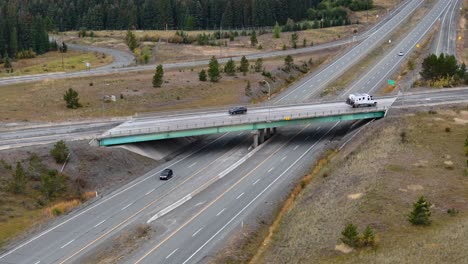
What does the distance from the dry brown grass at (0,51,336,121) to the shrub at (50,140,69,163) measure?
79.4 feet

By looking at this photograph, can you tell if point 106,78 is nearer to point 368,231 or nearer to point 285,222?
point 285,222

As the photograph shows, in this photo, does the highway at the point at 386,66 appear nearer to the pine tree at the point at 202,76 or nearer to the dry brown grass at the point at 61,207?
the pine tree at the point at 202,76

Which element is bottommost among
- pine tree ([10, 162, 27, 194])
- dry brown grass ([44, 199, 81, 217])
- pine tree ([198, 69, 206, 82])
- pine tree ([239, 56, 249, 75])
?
dry brown grass ([44, 199, 81, 217])

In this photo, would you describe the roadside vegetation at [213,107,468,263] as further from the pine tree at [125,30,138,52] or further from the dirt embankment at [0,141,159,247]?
the pine tree at [125,30,138,52]

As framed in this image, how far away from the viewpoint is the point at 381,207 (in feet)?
196

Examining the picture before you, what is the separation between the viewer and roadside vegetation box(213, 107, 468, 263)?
50.4m

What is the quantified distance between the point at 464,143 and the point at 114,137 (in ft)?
170

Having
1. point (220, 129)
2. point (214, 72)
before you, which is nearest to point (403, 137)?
point (220, 129)

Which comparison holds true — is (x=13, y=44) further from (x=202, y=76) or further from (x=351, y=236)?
(x=351, y=236)

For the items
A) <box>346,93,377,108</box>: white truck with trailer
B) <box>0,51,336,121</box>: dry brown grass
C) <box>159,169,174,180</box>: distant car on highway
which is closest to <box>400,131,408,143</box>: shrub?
<box>346,93,377,108</box>: white truck with trailer

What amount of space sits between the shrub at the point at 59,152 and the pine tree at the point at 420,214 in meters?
46.8

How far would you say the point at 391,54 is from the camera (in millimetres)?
156750

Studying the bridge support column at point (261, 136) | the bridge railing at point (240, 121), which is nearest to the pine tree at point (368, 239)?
the bridge railing at point (240, 121)

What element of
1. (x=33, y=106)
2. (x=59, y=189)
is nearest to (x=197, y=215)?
(x=59, y=189)
